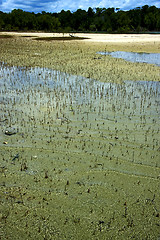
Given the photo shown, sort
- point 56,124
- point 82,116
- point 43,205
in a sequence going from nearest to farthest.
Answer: point 43,205 < point 56,124 < point 82,116

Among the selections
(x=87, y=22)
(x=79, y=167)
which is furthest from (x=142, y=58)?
(x=87, y=22)

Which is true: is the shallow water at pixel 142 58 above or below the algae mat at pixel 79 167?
above

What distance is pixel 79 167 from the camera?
17.6 feet

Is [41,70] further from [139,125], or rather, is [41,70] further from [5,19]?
[5,19]

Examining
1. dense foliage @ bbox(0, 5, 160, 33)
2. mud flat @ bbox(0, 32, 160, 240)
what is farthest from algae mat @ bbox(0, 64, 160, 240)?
dense foliage @ bbox(0, 5, 160, 33)

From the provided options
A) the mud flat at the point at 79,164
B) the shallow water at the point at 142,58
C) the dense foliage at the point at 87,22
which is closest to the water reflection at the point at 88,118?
the mud flat at the point at 79,164

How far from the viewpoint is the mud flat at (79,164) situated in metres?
3.87

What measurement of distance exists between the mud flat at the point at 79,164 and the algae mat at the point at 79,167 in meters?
0.02

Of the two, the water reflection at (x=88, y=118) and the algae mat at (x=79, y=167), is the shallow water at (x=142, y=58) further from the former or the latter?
the algae mat at (x=79, y=167)

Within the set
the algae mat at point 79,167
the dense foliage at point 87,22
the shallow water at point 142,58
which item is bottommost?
the algae mat at point 79,167

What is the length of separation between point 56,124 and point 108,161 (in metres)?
2.62

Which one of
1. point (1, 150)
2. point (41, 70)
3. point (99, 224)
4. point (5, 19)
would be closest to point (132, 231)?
point (99, 224)

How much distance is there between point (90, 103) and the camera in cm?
952

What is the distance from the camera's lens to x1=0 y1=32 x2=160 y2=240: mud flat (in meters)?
3.87
